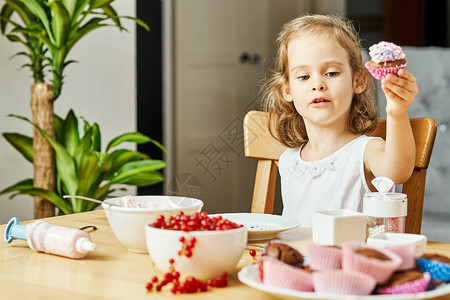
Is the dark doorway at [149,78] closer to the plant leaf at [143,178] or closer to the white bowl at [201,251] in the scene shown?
the plant leaf at [143,178]

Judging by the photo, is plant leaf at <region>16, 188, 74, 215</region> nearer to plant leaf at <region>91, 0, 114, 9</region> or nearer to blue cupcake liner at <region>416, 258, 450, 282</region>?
plant leaf at <region>91, 0, 114, 9</region>

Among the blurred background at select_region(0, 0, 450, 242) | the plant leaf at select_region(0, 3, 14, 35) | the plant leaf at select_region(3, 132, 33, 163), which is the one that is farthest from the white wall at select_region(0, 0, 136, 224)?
the plant leaf at select_region(3, 132, 33, 163)

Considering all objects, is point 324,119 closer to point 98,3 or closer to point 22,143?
point 98,3

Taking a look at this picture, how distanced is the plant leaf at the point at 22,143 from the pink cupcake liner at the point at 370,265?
233 centimetres

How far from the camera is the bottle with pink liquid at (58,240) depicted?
3.11 feet

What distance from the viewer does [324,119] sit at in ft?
4.95

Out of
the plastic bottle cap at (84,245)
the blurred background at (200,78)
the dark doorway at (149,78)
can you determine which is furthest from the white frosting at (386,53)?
the dark doorway at (149,78)

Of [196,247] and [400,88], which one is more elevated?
[400,88]

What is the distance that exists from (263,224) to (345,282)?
1.65ft

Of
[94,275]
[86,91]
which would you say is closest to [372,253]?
[94,275]

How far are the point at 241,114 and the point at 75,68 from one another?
1.22 metres

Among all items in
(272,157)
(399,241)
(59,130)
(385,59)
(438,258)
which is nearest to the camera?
(438,258)

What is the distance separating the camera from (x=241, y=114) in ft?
13.6

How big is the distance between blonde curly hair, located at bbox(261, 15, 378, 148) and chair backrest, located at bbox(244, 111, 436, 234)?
31 mm
